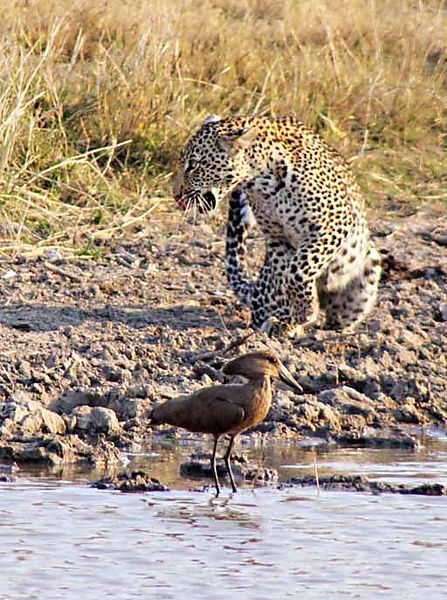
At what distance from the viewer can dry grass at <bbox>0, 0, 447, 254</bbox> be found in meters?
11.0

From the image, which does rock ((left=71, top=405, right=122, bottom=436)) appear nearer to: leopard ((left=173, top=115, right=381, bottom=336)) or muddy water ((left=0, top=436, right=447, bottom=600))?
muddy water ((left=0, top=436, right=447, bottom=600))

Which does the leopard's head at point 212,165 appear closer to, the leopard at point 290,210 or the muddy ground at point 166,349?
the leopard at point 290,210

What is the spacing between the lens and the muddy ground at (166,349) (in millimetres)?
7840

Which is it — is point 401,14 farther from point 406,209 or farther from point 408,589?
point 408,589

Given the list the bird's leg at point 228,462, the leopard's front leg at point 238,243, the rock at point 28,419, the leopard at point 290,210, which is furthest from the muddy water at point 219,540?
the leopard's front leg at point 238,243

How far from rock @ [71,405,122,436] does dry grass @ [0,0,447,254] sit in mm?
2664

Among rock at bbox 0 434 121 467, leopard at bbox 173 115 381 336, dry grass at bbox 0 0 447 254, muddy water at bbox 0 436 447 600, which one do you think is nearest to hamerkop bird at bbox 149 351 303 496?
muddy water at bbox 0 436 447 600

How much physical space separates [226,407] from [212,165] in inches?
105

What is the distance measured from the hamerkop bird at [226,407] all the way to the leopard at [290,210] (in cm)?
219

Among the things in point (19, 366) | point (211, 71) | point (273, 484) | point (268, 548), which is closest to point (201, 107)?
point (211, 71)

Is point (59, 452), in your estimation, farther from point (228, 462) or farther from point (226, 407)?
point (226, 407)

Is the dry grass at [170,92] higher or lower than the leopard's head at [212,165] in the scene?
higher

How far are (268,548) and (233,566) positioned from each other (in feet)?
0.91

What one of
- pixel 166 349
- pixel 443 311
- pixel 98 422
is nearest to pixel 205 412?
pixel 98 422
